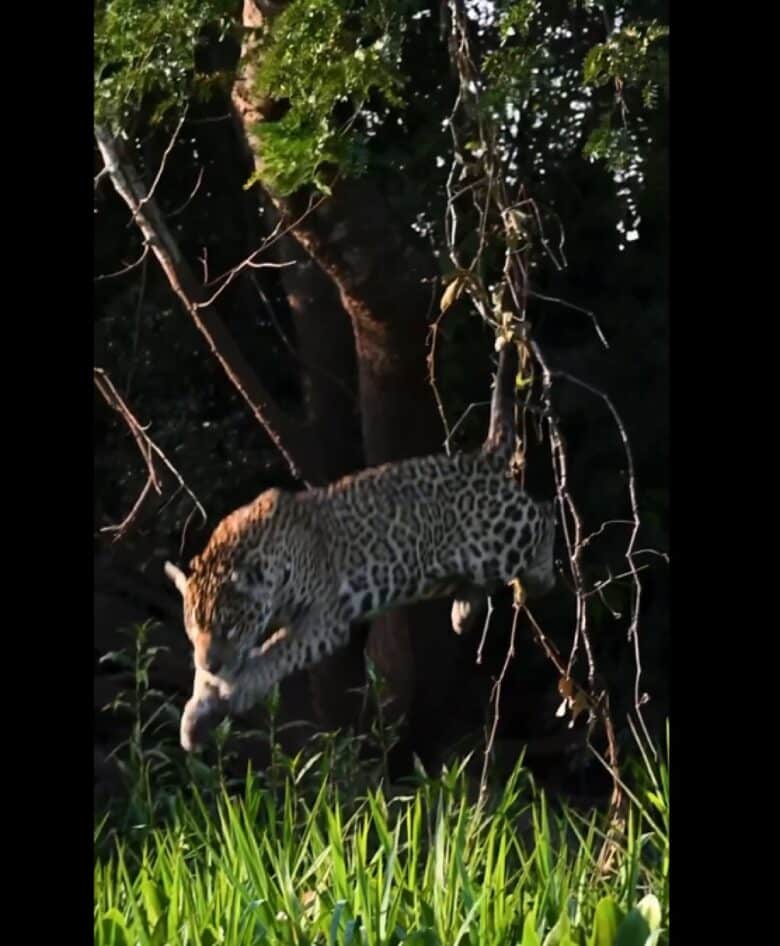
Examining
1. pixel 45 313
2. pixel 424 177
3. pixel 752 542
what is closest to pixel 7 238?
pixel 45 313

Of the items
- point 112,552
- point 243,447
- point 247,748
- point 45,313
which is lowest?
point 247,748

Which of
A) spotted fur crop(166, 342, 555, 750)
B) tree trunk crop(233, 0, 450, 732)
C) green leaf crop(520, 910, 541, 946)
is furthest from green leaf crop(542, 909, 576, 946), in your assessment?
tree trunk crop(233, 0, 450, 732)

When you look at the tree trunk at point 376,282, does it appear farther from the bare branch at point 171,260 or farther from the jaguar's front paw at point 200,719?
the jaguar's front paw at point 200,719

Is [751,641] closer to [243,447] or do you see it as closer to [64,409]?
[64,409]

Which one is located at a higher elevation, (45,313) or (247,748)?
(45,313)

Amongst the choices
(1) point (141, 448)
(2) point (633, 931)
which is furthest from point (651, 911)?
(1) point (141, 448)

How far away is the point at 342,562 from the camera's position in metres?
1.67

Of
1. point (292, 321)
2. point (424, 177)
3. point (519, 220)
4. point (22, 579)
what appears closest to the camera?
point (22, 579)

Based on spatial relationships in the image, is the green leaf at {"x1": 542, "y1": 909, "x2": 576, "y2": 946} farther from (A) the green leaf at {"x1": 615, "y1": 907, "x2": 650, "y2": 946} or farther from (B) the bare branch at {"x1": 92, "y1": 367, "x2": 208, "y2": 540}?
(B) the bare branch at {"x1": 92, "y1": 367, "x2": 208, "y2": 540}

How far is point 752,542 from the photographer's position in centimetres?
112

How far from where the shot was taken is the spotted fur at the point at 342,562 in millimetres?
1598

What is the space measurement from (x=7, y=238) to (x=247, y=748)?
220 centimetres

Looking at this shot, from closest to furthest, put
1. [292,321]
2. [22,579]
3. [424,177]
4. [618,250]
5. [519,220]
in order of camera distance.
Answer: [22,579], [519,220], [424,177], [618,250], [292,321]

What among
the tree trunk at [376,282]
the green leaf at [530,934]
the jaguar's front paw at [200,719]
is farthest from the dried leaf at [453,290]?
the green leaf at [530,934]
